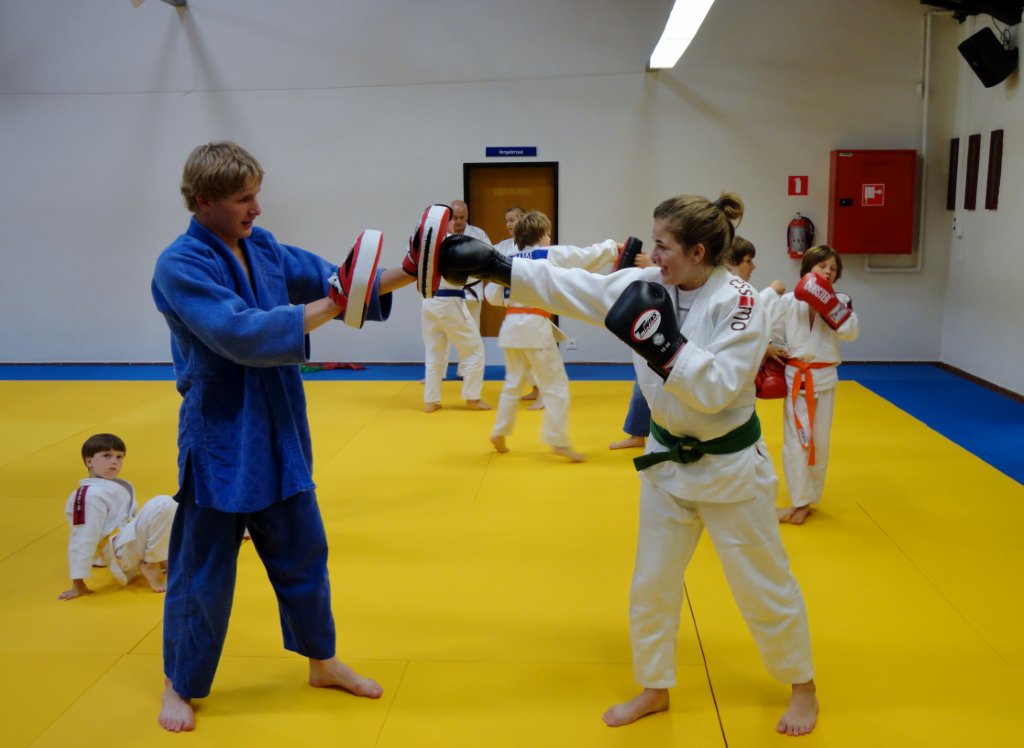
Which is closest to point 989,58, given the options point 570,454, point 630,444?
point 630,444

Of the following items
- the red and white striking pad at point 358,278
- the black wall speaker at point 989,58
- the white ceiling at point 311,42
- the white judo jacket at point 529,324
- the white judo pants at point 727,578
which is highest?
the white ceiling at point 311,42

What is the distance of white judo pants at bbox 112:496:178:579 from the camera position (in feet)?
11.2

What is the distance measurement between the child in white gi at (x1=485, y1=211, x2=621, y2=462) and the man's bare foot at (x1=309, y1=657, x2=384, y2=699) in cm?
265

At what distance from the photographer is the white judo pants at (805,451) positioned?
4090 mm

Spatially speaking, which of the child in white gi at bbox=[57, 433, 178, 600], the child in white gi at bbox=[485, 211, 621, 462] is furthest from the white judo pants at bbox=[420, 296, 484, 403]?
the child in white gi at bbox=[57, 433, 178, 600]

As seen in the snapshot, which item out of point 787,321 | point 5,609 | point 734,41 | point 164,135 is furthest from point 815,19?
point 5,609

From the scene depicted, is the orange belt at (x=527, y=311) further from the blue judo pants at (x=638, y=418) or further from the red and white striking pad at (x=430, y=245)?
the red and white striking pad at (x=430, y=245)

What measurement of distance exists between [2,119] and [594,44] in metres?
5.82

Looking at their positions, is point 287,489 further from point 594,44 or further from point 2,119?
point 2,119

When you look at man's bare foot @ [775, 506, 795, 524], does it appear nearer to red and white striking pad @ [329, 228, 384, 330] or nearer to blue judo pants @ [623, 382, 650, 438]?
blue judo pants @ [623, 382, 650, 438]

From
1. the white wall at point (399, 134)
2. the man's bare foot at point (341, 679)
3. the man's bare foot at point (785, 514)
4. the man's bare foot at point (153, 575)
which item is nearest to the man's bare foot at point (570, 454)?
the man's bare foot at point (785, 514)

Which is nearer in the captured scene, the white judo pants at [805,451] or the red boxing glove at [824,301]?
the red boxing glove at [824,301]

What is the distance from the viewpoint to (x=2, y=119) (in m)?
8.90

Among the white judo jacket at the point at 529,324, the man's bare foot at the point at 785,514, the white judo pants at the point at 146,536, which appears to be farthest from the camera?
the white judo jacket at the point at 529,324
